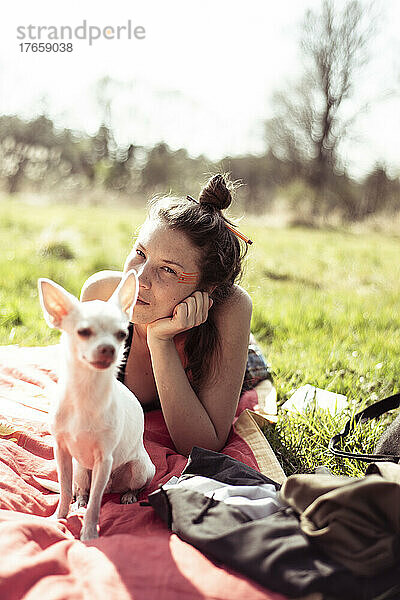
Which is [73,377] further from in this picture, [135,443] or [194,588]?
→ [194,588]

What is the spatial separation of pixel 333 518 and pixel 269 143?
13862 mm

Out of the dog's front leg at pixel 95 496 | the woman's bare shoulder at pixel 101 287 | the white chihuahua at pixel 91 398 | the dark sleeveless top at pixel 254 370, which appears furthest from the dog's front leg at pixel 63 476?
the dark sleeveless top at pixel 254 370

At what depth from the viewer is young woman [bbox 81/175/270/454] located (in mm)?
2770

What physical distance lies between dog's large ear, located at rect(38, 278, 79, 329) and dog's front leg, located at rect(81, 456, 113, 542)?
1.72ft

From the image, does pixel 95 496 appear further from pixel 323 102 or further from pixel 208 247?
pixel 323 102

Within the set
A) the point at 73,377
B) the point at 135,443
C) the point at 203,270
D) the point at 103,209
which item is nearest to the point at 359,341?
the point at 203,270

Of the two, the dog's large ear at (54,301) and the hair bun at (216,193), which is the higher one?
the hair bun at (216,193)

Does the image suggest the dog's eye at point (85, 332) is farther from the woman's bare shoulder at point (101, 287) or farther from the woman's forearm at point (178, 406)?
the woman's bare shoulder at point (101, 287)

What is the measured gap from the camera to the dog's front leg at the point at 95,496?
196cm

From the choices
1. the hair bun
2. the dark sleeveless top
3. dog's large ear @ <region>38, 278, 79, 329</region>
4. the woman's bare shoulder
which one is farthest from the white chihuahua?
the dark sleeveless top

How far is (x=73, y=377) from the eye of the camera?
6.09ft

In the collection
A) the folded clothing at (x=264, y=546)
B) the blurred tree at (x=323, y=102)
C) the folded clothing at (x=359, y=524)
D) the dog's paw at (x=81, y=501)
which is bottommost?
the dog's paw at (x=81, y=501)

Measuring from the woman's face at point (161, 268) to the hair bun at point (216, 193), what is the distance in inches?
12.2

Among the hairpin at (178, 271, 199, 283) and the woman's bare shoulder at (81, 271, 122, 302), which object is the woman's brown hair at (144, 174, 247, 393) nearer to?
the hairpin at (178, 271, 199, 283)
